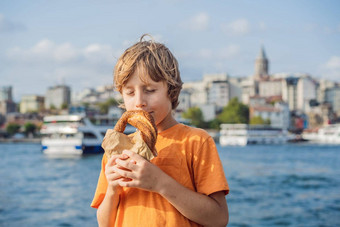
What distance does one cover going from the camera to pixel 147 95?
110 cm

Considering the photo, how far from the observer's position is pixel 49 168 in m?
19.9

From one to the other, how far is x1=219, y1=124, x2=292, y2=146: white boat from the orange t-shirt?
46.0m

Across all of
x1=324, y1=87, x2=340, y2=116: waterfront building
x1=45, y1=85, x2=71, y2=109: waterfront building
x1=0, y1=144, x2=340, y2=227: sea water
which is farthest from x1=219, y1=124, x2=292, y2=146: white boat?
x1=45, y1=85, x2=71, y2=109: waterfront building

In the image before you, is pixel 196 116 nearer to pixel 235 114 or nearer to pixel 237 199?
pixel 235 114

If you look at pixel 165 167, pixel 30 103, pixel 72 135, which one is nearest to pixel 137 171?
pixel 165 167

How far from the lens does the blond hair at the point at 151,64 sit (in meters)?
1.08

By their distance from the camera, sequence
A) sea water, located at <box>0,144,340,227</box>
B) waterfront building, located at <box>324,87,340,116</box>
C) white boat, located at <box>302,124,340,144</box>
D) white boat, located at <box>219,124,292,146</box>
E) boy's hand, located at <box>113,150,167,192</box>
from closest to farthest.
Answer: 1. boy's hand, located at <box>113,150,167,192</box>
2. sea water, located at <box>0,144,340,227</box>
3. white boat, located at <box>219,124,292,146</box>
4. white boat, located at <box>302,124,340,144</box>
5. waterfront building, located at <box>324,87,340,116</box>

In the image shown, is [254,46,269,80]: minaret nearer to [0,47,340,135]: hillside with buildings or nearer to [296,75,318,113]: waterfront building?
[0,47,340,135]: hillside with buildings

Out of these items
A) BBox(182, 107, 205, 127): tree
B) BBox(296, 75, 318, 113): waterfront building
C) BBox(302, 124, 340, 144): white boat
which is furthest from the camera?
BBox(296, 75, 318, 113): waterfront building

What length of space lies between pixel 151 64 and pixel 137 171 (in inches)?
11.2

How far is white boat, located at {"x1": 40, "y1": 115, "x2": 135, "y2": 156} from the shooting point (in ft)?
89.9

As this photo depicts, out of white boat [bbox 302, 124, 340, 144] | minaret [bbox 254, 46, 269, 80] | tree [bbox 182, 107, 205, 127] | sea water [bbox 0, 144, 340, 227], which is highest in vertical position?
minaret [bbox 254, 46, 269, 80]

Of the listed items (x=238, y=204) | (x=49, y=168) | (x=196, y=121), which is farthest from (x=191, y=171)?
(x=196, y=121)

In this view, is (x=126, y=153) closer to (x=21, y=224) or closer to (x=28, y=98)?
(x=21, y=224)
